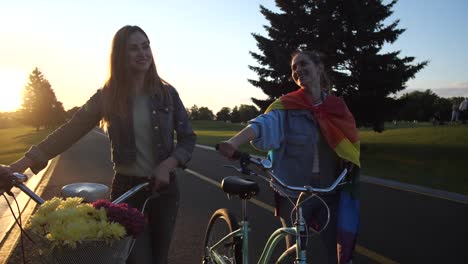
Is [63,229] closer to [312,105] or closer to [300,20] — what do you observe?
[312,105]

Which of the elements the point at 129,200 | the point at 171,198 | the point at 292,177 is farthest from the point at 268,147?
the point at 129,200

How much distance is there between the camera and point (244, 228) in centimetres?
365

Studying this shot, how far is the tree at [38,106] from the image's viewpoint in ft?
322

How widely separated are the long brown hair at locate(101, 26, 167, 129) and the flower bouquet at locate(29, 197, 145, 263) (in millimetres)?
997

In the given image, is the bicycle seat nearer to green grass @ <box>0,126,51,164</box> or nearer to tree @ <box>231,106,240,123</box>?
green grass @ <box>0,126,51,164</box>

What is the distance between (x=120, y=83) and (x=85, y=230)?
4.36 ft

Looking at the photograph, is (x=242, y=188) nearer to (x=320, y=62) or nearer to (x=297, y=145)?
(x=297, y=145)

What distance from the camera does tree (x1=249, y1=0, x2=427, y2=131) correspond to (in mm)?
23859

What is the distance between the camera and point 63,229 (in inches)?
71.4

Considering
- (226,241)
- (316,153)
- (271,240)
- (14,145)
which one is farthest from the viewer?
(14,145)

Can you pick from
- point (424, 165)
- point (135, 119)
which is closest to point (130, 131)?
point (135, 119)

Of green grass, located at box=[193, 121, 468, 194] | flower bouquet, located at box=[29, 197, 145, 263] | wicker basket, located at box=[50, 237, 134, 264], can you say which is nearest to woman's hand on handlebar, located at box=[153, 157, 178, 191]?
flower bouquet, located at box=[29, 197, 145, 263]

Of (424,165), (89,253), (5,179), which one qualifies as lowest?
(424,165)

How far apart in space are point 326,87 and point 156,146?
1.56 meters
